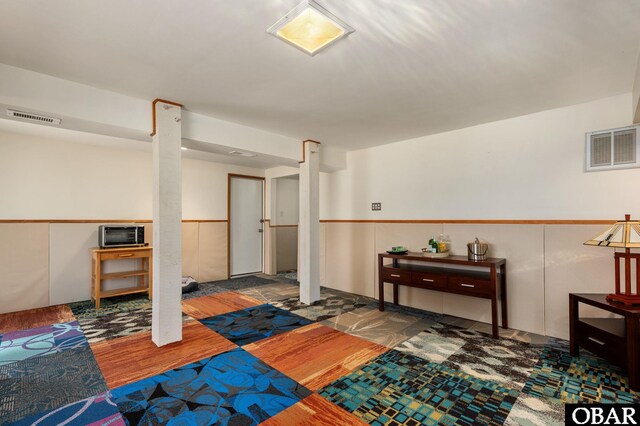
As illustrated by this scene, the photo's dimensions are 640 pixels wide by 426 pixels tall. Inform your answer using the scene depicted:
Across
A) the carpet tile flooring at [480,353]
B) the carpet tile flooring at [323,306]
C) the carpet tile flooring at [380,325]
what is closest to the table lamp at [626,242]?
the carpet tile flooring at [480,353]

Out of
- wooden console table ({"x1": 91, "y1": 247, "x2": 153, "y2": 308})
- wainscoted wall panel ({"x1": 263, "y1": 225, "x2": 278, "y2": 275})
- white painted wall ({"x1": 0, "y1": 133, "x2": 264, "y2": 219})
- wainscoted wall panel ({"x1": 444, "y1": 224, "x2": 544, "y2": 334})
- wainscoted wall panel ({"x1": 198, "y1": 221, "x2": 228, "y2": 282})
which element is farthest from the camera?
wainscoted wall panel ({"x1": 263, "y1": 225, "x2": 278, "y2": 275})

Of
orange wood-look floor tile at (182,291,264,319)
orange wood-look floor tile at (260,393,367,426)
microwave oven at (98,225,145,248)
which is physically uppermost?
microwave oven at (98,225,145,248)

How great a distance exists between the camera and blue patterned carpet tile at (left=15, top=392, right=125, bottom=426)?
6.30 ft

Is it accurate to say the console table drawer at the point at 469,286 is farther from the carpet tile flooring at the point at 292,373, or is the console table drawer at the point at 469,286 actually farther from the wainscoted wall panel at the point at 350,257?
the wainscoted wall panel at the point at 350,257

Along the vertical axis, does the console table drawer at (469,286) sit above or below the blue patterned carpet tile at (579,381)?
above

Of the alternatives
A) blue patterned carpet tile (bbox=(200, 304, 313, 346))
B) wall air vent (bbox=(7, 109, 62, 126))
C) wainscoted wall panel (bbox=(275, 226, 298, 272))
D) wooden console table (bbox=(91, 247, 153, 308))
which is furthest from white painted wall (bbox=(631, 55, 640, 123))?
wainscoted wall panel (bbox=(275, 226, 298, 272))

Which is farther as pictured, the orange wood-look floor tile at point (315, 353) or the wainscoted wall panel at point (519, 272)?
the wainscoted wall panel at point (519, 272)

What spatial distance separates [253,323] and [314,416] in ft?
6.16

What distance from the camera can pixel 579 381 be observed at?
234 centimetres

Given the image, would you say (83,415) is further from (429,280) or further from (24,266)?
(24,266)

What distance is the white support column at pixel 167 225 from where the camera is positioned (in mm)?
3018

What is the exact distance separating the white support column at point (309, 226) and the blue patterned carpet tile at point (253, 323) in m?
0.59

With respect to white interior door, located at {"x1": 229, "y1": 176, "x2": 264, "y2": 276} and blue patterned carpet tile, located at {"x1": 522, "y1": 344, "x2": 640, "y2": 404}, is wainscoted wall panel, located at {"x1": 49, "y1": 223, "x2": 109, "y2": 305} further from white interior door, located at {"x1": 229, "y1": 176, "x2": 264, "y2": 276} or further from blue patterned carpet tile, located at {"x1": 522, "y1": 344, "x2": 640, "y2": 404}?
blue patterned carpet tile, located at {"x1": 522, "y1": 344, "x2": 640, "y2": 404}

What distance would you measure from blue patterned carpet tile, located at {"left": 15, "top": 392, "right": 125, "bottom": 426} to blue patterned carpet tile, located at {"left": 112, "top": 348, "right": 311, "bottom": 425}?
5cm
